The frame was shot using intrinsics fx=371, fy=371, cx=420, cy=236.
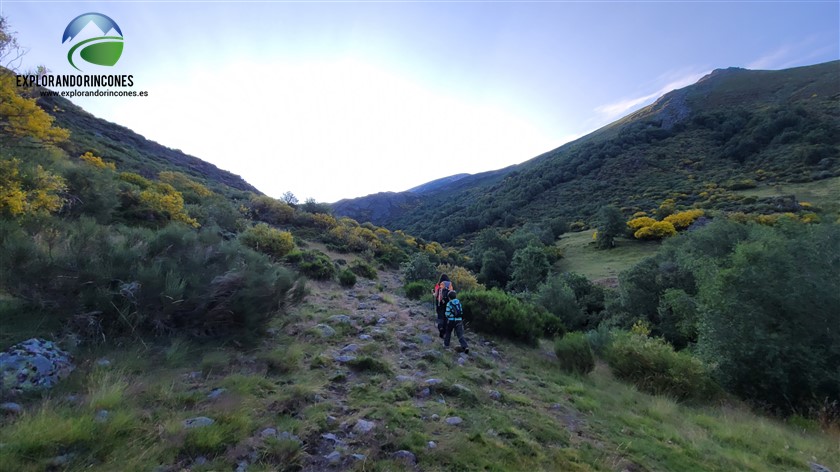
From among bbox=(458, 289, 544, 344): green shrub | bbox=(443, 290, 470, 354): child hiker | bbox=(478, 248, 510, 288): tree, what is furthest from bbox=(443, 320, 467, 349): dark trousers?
bbox=(478, 248, 510, 288): tree

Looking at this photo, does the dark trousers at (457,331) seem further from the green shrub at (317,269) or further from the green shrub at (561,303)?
the green shrub at (561,303)

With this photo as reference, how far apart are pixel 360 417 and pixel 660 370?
7608 millimetres

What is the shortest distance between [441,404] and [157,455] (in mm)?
3251

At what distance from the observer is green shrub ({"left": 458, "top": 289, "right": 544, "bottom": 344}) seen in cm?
1041

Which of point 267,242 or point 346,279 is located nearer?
point 346,279

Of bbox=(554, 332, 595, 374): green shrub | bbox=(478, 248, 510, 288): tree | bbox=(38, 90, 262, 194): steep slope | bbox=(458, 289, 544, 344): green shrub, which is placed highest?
bbox=(38, 90, 262, 194): steep slope

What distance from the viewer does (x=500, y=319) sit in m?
10.3

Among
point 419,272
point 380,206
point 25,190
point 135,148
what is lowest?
point 419,272

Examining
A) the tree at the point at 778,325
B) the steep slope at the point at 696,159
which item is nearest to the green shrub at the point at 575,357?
the tree at the point at 778,325

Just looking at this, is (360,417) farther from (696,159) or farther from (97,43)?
(696,159)

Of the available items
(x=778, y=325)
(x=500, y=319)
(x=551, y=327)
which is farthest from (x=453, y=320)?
(x=778, y=325)

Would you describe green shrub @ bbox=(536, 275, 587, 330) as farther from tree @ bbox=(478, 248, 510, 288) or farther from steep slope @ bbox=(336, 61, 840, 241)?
steep slope @ bbox=(336, 61, 840, 241)

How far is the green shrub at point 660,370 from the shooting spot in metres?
8.16

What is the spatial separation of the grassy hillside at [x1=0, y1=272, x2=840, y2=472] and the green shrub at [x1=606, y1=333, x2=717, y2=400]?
1.60ft
